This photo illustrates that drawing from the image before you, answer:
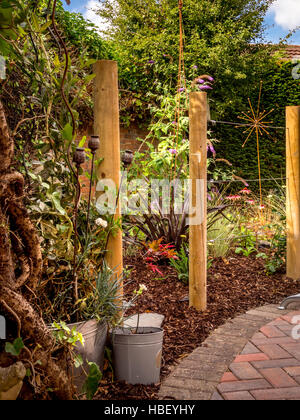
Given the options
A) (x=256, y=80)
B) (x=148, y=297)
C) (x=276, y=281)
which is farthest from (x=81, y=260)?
(x=256, y=80)

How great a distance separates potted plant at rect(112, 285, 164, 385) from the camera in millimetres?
1952

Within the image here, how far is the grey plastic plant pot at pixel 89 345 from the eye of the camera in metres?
1.80

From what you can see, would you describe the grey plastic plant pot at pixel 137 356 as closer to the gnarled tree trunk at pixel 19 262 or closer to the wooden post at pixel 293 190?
the gnarled tree trunk at pixel 19 262

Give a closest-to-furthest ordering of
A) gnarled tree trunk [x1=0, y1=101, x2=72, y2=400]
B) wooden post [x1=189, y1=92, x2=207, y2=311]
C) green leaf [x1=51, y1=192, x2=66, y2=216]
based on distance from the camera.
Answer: gnarled tree trunk [x1=0, y1=101, x2=72, y2=400] < green leaf [x1=51, y1=192, x2=66, y2=216] < wooden post [x1=189, y1=92, x2=207, y2=311]

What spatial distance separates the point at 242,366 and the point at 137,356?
2.09ft

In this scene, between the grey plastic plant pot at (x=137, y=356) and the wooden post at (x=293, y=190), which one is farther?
the wooden post at (x=293, y=190)

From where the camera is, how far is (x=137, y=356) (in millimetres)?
1956

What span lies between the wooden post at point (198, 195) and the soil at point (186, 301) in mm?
166

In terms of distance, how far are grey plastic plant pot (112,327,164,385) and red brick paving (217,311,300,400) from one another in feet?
1.10

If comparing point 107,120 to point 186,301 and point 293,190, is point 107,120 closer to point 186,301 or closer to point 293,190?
point 186,301

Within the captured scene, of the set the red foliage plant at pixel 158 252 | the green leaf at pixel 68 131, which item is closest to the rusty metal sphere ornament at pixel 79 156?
the green leaf at pixel 68 131

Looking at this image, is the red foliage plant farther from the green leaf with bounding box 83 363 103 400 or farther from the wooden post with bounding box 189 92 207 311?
the green leaf with bounding box 83 363 103 400

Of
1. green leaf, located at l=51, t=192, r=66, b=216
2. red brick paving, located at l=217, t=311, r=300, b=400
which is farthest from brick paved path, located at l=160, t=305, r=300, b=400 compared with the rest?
green leaf, located at l=51, t=192, r=66, b=216

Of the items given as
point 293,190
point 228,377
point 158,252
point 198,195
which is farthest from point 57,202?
point 293,190
